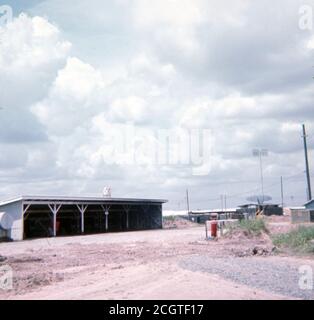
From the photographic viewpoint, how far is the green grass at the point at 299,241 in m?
17.6

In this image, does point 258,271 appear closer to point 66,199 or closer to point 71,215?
point 66,199

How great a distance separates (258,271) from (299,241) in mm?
5871

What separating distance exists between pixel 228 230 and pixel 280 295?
59.5 ft

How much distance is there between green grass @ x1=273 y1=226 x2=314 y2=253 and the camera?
17.6 m

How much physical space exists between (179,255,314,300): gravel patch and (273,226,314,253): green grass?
1.47 m

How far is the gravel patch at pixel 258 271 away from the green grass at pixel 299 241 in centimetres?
147

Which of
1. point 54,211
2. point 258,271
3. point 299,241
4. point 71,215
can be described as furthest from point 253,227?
point 71,215

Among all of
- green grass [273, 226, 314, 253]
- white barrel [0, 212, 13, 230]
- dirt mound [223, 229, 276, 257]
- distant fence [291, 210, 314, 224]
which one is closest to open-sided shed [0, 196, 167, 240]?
white barrel [0, 212, 13, 230]

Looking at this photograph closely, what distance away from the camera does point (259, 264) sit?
15.1 m

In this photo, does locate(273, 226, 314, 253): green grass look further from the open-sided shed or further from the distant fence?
the distant fence

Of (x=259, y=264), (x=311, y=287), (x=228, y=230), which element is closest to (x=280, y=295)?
(x=311, y=287)
